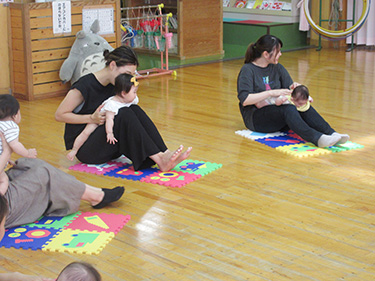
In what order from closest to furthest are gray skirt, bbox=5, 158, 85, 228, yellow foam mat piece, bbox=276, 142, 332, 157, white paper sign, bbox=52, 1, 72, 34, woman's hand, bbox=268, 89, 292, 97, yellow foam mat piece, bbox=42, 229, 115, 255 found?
yellow foam mat piece, bbox=42, 229, 115, 255
gray skirt, bbox=5, 158, 85, 228
yellow foam mat piece, bbox=276, 142, 332, 157
woman's hand, bbox=268, 89, 292, 97
white paper sign, bbox=52, 1, 72, 34

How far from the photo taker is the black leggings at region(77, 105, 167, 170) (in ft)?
10.3

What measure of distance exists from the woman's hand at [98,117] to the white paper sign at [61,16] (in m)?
2.23

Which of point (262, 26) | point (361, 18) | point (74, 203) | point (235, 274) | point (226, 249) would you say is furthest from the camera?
point (262, 26)

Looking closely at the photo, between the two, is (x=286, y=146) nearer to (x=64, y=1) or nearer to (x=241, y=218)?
(x=241, y=218)

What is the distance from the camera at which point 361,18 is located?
23.9 feet

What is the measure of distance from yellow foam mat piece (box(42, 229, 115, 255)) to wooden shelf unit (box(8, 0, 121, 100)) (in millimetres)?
2947

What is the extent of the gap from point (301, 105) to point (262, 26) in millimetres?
4497

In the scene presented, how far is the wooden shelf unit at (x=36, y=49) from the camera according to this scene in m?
5.08

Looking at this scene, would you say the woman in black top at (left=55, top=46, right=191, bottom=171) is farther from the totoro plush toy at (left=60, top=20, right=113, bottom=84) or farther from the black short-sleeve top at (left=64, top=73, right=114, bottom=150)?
the totoro plush toy at (left=60, top=20, right=113, bottom=84)

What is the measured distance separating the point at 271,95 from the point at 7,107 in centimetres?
181

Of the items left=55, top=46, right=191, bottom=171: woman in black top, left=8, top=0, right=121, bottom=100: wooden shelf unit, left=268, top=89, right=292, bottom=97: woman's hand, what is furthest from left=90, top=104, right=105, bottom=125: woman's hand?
left=8, top=0, right=121, bottom=100: wooden shelf unit

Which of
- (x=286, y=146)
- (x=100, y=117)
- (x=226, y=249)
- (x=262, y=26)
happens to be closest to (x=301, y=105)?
(x=286, y=146)

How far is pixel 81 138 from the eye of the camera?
3.32 meters

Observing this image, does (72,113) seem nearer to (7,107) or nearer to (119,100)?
(119,100)
